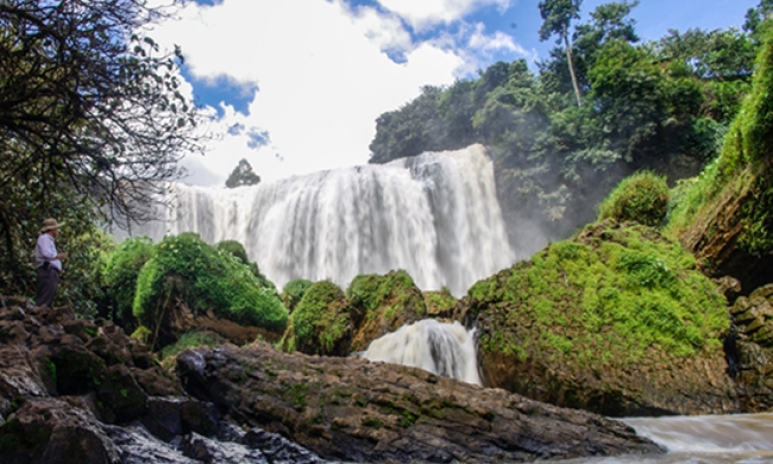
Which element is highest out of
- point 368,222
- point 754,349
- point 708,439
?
point 368,222

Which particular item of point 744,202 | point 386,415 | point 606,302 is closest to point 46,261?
point 386,415

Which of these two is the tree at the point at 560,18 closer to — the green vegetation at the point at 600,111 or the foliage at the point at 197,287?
the green vegetation at the point at 600,111

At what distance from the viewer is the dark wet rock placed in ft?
13.5

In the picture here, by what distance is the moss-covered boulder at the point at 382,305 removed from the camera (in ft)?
34.4

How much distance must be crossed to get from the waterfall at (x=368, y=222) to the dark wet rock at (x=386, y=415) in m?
17.9

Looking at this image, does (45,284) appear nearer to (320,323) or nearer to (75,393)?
(75,393)

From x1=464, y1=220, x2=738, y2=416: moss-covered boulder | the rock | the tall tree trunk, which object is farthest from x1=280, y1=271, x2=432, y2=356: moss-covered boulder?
the tall tree trunk

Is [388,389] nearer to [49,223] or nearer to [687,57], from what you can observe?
[49,223]

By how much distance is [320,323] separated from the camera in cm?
1076

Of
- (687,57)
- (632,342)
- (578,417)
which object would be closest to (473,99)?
(687,57)

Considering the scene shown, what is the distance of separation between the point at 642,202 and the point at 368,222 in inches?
545

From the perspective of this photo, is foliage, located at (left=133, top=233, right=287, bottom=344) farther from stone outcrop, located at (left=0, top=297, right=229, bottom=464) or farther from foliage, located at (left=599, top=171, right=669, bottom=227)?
foliage, located at (left=599, top=171, right=669, bottom=227)

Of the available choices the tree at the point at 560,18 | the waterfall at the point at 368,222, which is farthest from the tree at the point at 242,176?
the tree at the point at 560,18

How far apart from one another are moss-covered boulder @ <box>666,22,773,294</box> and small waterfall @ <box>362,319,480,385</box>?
14.9ft
